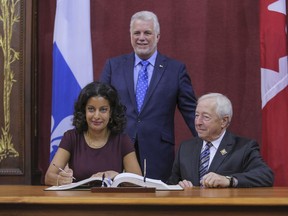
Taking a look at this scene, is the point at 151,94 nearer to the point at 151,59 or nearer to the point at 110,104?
the point at 151,59

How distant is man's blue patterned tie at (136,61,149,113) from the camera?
387cm

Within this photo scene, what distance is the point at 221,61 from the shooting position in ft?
16.6

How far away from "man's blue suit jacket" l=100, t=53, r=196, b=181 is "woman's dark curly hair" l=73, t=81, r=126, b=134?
0.46 metres

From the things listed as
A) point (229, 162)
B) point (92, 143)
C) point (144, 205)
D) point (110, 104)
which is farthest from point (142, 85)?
point (144, 205)

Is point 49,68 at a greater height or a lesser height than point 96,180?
greater

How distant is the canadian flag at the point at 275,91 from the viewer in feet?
13.8

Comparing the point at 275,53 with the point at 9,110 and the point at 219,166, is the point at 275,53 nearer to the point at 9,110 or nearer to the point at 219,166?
the point at 219,166

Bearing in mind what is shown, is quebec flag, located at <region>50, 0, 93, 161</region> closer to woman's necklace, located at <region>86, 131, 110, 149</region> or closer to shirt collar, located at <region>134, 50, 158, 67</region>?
shirt collar, located at <region>134, 50, 158, 67</region>

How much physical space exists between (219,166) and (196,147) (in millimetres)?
192

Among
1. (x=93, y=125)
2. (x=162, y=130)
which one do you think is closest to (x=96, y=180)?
(x=93, y=125)

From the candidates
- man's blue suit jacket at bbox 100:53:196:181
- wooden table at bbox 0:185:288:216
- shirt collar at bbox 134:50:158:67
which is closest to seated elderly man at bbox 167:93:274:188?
man's blue suit jacket at bbox 100:53:196:181

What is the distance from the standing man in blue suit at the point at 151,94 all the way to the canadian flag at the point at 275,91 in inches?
24.4

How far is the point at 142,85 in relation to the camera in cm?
389

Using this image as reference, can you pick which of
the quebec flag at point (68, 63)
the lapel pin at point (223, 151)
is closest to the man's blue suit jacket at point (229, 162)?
the lapel pin at point (223, 151)
